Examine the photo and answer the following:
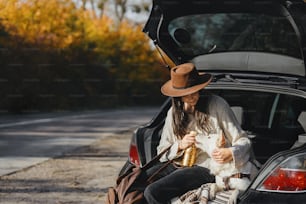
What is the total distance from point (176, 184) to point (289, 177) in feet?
2.50

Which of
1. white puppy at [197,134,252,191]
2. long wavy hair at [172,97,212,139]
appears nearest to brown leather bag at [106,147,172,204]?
long wavy hair at [172,97,212,139]

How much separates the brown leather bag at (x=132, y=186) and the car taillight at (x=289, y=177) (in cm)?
82

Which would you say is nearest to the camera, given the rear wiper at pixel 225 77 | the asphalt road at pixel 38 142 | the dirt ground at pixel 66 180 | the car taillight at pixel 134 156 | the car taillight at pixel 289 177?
the car taillight at pixel 289 177

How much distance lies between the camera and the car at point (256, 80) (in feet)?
10.1

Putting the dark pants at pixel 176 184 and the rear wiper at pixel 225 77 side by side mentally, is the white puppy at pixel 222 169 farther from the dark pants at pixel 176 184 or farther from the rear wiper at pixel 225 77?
the rear wiper at pixel 225 77

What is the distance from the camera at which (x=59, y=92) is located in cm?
2838

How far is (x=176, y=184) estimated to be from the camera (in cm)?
345

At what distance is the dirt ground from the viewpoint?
18.5ft

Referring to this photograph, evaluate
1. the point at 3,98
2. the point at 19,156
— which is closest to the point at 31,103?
the point at 3,98

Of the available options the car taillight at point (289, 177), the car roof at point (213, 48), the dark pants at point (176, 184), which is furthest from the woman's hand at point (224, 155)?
the car roof at point (213, 48)

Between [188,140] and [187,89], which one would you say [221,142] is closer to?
[188,140]

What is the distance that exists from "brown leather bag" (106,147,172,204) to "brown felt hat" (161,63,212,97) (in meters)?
0.42

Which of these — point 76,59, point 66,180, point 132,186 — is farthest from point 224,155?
point 76,59

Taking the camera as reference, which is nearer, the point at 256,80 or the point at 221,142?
the point at 221,142
